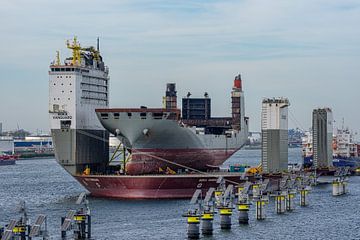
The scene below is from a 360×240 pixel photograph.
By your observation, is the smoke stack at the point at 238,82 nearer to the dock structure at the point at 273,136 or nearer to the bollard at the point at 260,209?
the dock structure at the point at 273,136

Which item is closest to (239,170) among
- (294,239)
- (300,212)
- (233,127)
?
(233,127)

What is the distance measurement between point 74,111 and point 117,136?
4.48m

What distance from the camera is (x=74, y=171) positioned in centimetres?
8200

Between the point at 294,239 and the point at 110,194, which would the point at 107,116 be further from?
the point at 294,239

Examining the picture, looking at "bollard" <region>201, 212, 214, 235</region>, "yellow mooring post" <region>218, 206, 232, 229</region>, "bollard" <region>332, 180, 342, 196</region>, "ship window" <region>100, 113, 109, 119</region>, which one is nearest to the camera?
"bollard" <region>201, 212, 214, 235</region>

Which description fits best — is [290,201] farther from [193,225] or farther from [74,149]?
[74,149]

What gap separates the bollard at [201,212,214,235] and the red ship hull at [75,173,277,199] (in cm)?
2279

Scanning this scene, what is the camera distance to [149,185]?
7775cm

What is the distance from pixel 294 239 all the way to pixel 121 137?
3036cm

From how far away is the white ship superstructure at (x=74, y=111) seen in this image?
3223 inches

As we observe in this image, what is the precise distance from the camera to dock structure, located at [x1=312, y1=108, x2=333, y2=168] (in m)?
120

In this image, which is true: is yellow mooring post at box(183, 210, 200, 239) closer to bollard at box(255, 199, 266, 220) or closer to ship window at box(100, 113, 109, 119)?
bollard at box(255, 199, 266, 220)

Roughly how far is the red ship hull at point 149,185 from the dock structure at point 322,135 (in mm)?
41837

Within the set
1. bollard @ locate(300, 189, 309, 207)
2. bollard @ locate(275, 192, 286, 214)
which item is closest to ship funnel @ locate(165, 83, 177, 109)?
bollard @ locate(300, 189, 309, 207)
